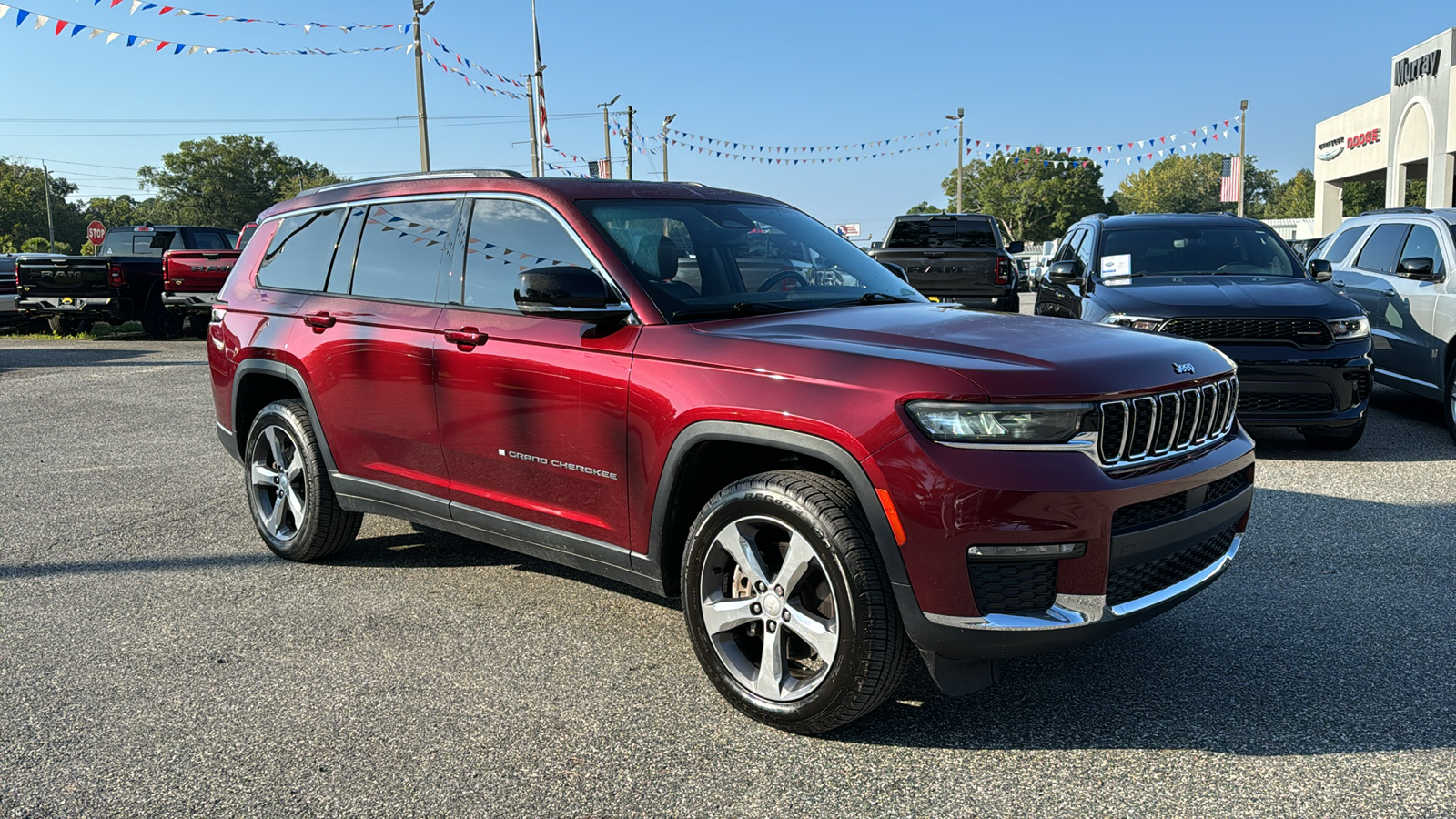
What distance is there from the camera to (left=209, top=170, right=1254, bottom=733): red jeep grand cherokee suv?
3.12 m

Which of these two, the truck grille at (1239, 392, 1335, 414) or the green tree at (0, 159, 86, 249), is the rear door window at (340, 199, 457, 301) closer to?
the truck grille at (1239, 392, 1335, 414)

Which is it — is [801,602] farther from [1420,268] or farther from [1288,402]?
[1420,268]

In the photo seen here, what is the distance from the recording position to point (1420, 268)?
344 inches

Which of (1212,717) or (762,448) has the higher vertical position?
(762,448)

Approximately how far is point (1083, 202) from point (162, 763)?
11714 cm

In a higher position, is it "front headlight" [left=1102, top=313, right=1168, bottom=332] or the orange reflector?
"front headlight" [left=1102, top=313, right=1168, bottom=332]

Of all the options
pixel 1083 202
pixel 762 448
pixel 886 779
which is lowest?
pixel 886 779

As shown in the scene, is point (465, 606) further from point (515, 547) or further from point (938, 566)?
point (938, 566)

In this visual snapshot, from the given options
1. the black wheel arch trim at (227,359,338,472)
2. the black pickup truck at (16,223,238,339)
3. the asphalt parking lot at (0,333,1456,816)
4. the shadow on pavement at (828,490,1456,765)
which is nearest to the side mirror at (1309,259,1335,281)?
the asphalt parking lot at (0,333,1456,816)

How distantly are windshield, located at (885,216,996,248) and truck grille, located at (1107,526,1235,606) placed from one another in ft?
40.5

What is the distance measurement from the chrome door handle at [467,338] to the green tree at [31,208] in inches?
3611

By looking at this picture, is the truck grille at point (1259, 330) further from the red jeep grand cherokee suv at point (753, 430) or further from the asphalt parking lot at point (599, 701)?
the red jeep grand cherokee suv at point (753, 430)

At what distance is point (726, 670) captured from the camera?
3617 mm

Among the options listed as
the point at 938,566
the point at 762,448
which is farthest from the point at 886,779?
the point at 762,448
